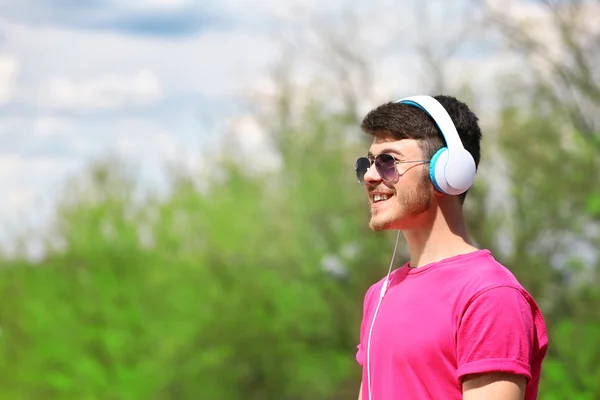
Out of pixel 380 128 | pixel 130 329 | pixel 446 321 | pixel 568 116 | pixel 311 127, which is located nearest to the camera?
pixel 446 321

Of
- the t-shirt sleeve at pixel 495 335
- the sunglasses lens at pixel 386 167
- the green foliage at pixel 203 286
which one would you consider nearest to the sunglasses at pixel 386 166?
the sunglasses lens at pixel 386 167

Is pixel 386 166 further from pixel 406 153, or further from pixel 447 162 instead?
pixel 447 162

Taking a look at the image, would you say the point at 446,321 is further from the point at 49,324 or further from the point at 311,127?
the point at 49,324

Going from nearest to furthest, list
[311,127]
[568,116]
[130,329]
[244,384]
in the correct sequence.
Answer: [568,116], [311,127], [244,384], [130,329]

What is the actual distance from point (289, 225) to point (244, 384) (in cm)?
366

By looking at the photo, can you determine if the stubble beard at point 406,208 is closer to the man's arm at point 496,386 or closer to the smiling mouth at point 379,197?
the smiling mouth at point 379,197

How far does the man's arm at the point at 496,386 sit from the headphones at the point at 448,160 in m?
0.51

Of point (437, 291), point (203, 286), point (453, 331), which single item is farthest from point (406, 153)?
point (203, 286)

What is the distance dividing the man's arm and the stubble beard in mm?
476

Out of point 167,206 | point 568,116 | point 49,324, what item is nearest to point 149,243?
point 167,206

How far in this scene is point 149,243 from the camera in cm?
2289

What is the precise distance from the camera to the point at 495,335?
89.6 inches

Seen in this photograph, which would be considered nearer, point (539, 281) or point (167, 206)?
point (539, 281)

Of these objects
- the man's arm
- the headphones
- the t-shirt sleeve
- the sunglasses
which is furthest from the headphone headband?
the man's arm
